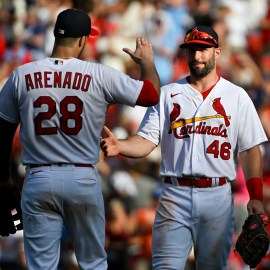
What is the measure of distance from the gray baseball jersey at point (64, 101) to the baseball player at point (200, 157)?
2.48 ft

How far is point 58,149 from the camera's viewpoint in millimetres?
6836

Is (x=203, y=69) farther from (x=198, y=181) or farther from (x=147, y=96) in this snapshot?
(x=147, y=96)

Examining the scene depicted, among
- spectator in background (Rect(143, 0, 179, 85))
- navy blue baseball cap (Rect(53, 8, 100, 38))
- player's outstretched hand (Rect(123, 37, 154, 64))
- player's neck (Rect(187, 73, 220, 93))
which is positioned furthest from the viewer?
spectator in background (Rect(143, 0, 179, 85))

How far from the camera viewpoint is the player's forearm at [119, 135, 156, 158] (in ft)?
24.7

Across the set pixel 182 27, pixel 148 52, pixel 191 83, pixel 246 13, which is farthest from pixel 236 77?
pixel 148 52

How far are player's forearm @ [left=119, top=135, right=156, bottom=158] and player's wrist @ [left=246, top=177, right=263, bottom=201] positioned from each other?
85 centimetres

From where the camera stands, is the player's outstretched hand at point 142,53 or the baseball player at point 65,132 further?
the player's outstretched hand at point 142,53

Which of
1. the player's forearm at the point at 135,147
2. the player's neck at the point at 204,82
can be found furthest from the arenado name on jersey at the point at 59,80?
the player's neck at the point at 204,82

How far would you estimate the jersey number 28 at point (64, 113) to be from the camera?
6809 millimetres

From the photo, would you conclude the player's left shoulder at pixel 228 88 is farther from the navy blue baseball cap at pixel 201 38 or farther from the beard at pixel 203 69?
the navy blue baseball cap at pixel 201 38

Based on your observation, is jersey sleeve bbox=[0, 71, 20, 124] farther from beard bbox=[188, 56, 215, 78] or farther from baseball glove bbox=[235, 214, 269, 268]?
baseball glove bbox=[235, 214, 269, 268]

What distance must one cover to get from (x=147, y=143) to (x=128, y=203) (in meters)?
4.24

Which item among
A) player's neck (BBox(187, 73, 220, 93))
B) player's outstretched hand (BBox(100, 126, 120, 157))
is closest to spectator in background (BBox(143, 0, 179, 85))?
player's neck (BBox(187, 73, 220, 93))

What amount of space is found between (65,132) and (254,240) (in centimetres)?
189
